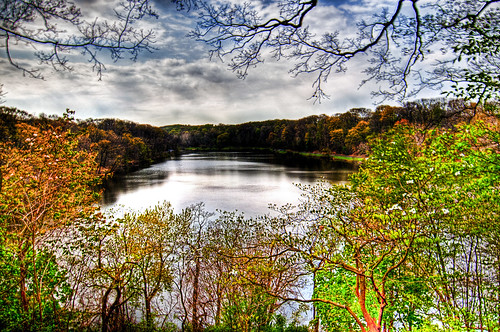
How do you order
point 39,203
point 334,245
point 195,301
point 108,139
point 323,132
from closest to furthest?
point 39,203 → point 334,245 → point 195,301 → point 108,139 → point 323,132

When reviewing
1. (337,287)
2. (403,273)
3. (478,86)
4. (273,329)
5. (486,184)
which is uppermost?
(478,86)

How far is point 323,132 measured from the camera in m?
89.8

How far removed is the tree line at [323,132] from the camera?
4938 cm

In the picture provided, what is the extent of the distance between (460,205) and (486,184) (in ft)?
4.24

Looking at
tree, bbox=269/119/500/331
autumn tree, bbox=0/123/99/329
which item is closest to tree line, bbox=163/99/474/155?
tree, bbox=269/119/500/331

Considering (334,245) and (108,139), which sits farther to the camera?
(108,139)

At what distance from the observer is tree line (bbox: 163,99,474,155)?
49375 mm

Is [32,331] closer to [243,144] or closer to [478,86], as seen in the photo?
[478,86]

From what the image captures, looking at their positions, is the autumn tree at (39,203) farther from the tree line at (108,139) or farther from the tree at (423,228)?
the tree at (423,228)

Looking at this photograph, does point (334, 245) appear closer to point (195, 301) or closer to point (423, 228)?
point (423, 228)

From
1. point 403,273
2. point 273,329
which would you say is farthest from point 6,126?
point 403,273

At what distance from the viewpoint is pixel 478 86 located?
453 centimetres

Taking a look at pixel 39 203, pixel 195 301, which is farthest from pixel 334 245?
pixel 39 203

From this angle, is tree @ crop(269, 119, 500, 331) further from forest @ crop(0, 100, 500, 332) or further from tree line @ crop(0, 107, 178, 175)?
tree line @ crop(0, 107, 178, 175)
